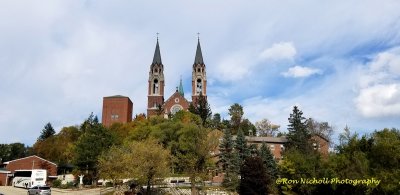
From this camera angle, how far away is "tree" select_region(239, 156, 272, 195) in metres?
44.9

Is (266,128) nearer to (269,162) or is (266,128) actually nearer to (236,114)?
(236,114)

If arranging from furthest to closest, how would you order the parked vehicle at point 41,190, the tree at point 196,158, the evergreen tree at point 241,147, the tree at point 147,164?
the evergreen tree at point 241,147, the tree at point 196,158, the parked vehicle at point 41,190, the tree at point 147,164

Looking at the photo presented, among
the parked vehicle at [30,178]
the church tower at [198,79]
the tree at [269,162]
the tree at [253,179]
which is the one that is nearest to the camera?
the tree at [253,179]

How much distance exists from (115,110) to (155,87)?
1217cm

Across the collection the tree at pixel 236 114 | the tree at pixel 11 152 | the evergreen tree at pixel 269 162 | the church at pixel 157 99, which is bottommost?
the evergreen tree at pixel 269 162

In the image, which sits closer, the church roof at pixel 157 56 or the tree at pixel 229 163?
the tree at pixel 229 163

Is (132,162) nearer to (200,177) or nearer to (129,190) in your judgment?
(129,190)

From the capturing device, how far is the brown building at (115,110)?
103 metres

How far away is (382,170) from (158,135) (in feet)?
107

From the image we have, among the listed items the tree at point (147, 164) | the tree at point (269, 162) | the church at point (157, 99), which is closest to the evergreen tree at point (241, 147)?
the tree at point (269, 162)

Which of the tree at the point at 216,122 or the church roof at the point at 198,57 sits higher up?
the church roof at the point at 198,57

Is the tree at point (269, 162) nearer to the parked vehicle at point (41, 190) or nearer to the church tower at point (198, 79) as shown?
the parked vehicle at point (41, 190)

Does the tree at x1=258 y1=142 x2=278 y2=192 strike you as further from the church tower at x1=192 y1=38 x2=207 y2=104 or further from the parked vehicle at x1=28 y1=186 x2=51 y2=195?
the church tower at x1=192 y1=38 x2=207 y2=104

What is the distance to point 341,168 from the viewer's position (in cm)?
4147
